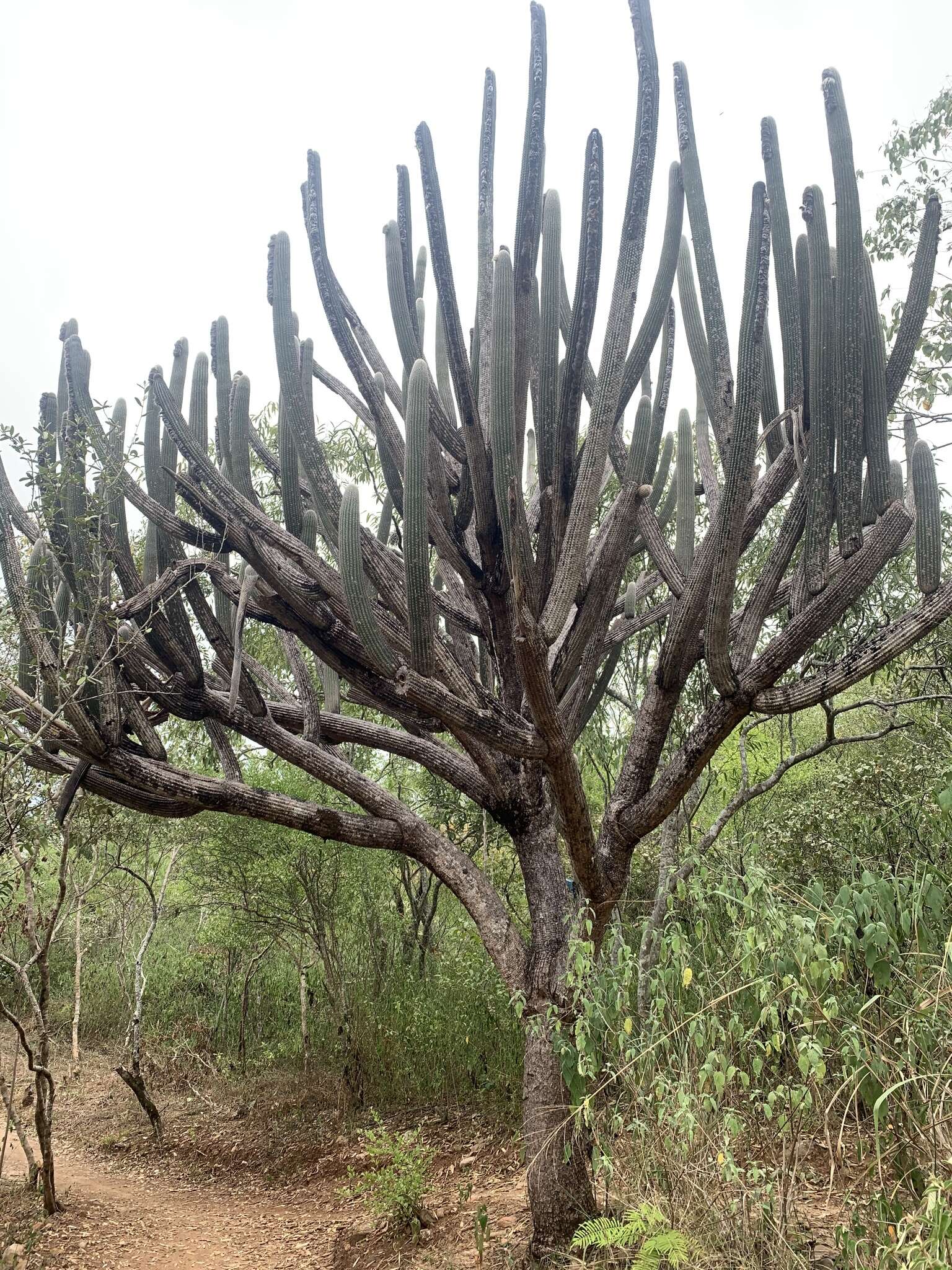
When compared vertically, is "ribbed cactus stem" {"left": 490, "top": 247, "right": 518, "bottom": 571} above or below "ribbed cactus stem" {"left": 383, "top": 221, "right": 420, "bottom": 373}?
below

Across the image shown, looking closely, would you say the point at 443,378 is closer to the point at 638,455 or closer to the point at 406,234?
the point at 406,234

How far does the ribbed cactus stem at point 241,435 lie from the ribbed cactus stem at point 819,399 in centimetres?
241

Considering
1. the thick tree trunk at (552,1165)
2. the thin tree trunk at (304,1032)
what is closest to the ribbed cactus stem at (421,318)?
the thick tree trunk at (552,1165)

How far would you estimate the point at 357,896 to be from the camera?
8.53 m

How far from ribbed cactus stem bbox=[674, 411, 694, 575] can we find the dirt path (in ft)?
13.6

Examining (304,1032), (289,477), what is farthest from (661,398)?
(304,1032)

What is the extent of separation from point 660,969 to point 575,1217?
196 cm

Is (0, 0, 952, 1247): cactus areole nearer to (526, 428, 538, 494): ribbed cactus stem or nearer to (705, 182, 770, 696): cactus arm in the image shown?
(705, 182, 770, 696): cactus arm

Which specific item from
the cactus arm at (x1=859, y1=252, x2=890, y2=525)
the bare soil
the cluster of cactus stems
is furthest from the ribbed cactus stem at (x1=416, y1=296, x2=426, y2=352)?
the bare soil

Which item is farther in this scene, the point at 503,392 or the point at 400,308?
the point at 400,308

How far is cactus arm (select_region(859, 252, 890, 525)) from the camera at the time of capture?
11.6ft

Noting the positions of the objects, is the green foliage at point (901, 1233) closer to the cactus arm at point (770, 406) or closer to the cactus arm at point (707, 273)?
the cactus arm at point (707, 273)

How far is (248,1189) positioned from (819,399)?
636cm

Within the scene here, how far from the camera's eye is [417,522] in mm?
3471
